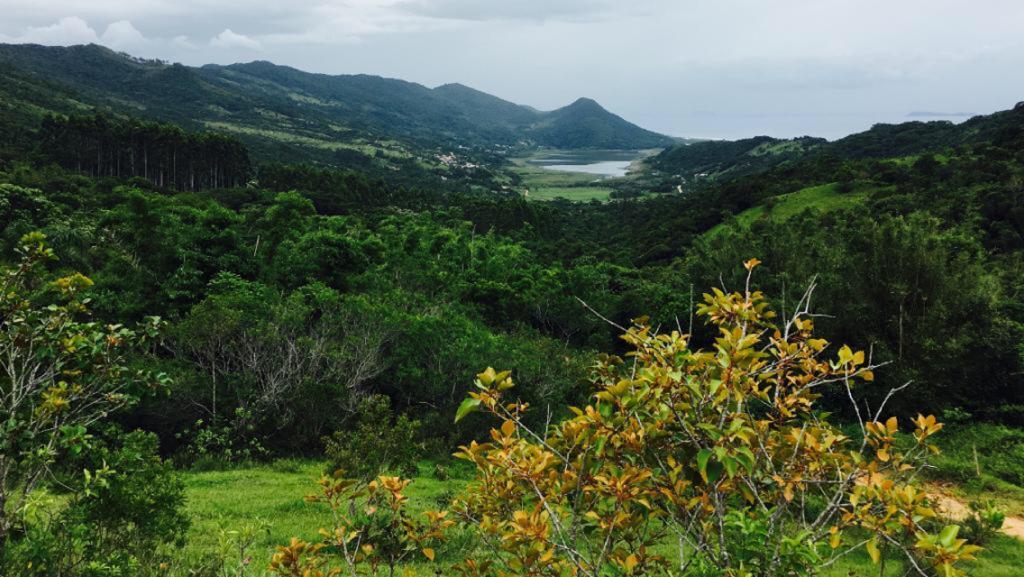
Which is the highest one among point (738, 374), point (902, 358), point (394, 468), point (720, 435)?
point (738, 374)

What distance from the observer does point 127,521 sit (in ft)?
19.3

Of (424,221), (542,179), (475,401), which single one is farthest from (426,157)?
(475,401)

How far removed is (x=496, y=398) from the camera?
2895 mm

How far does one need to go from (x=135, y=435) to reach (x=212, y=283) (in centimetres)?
1439

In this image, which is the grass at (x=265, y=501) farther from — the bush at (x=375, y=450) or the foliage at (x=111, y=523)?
the bush at (x=375, y=450)

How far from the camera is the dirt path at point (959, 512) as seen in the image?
996 cm

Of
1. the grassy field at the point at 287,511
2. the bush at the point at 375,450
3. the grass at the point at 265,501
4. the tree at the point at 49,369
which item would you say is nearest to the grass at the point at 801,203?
the grassy field at the point at 287,511

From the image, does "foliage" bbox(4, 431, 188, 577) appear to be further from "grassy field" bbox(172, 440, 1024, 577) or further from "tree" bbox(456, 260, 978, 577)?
"tree" bbox(456, 260, 978, 577)

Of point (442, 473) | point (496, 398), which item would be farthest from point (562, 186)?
point (496, 398)

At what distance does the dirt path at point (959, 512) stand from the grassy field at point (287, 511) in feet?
1.46

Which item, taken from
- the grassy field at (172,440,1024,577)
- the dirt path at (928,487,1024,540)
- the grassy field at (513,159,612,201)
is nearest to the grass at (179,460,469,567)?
the grassy field at (172,440,1024,577)

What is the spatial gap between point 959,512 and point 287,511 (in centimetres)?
1278

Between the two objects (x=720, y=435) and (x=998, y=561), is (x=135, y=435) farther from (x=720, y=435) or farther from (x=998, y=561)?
(x=998, y=561)

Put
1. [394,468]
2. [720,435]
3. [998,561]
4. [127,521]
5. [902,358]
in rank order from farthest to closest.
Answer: [902,358]
[394,468]
[998,561]
[127,521]
[720,435]
